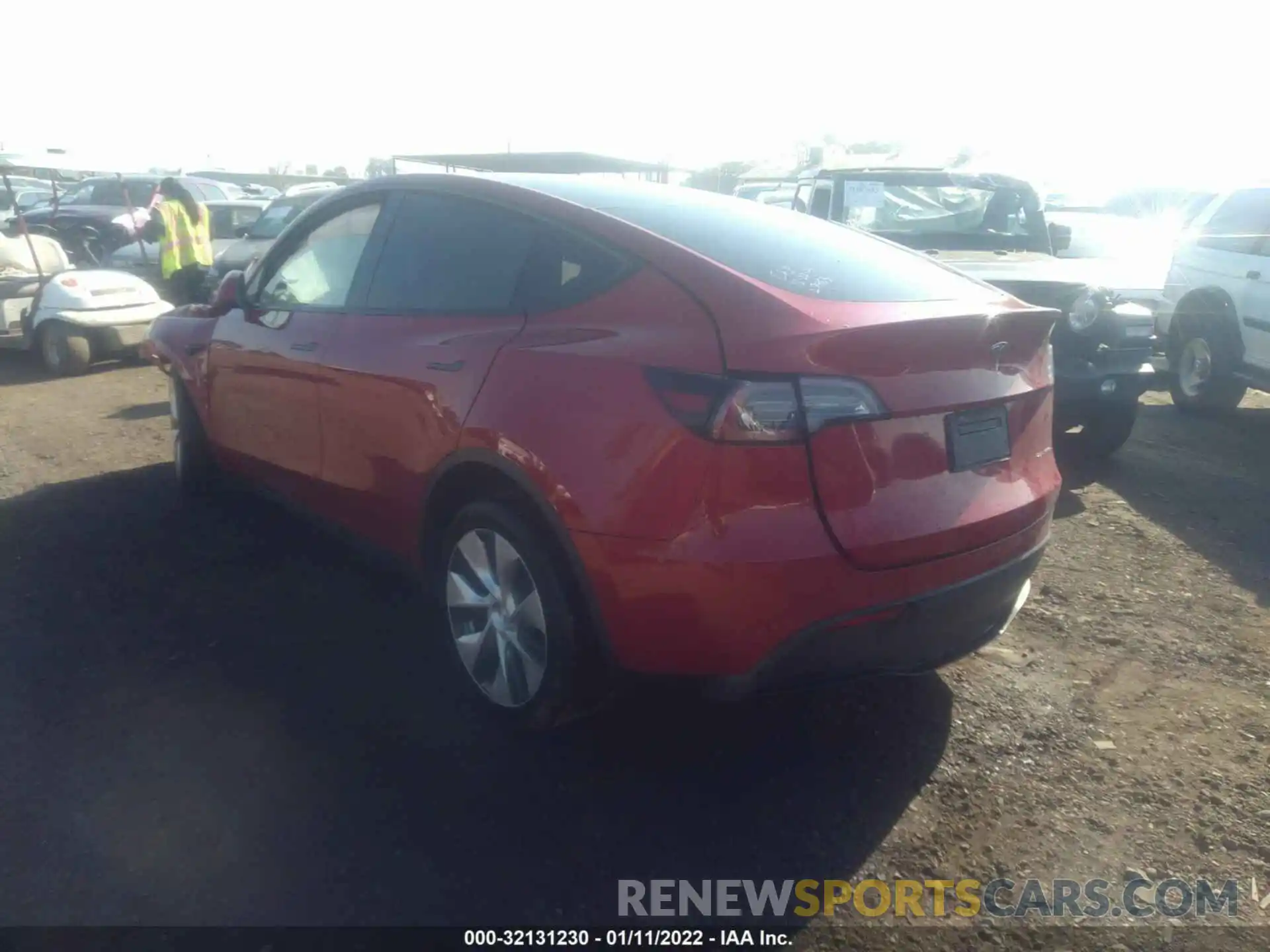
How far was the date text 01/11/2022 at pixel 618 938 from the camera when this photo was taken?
99.4 inches

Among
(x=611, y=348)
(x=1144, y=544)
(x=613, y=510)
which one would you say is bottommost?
(x=1144, y=544)

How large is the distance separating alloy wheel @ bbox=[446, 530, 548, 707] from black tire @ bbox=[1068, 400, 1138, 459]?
431 centimetres

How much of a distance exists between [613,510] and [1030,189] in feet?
22.5

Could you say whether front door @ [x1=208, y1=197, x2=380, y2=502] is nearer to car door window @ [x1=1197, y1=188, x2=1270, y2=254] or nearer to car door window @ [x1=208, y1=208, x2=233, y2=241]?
car door window @ [x1=1197, y1=188, x2=1270, y2=254]

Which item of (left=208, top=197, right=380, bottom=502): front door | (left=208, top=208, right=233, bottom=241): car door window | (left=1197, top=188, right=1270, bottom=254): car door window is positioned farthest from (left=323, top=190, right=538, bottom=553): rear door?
(left=208, top=208, right=233, bottom=241): car door window

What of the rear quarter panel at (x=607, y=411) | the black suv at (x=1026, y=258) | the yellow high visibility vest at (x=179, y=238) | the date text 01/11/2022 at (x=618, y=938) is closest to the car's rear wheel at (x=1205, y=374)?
the black suv at (x=1026, y=258)

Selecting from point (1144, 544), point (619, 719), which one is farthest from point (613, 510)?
point (1144, 544)

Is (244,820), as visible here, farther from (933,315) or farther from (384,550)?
(933,315)

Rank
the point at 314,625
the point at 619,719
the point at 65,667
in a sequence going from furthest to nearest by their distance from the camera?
the point at 314,625 → the point at 65,667 → the point at 619,719

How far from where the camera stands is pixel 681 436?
8.73 ft

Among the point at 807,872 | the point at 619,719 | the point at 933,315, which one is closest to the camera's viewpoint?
the point at 807,872

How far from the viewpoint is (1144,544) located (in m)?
5.22

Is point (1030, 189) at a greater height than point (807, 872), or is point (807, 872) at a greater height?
point (1030, 189)

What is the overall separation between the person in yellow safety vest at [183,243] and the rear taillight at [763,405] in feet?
27.6
